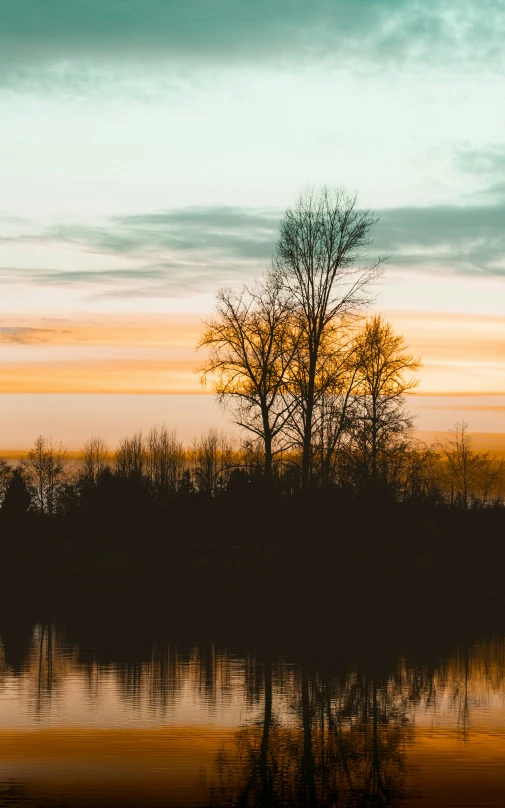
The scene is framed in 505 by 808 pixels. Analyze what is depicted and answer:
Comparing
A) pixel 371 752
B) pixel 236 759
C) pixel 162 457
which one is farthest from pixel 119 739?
pixel 162 457

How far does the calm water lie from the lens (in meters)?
12.0

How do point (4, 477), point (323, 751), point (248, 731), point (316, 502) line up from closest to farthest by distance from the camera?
point (323, 751) → point (248, 731) → point (316, 502) → point (4, 477)

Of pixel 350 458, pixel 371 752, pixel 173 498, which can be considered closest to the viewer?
pixel 371 752

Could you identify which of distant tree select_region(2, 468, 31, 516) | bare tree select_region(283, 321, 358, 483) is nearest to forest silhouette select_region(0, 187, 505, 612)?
bare tree select_region(283, 321, 358, 483)

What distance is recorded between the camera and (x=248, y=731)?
15.6 metres

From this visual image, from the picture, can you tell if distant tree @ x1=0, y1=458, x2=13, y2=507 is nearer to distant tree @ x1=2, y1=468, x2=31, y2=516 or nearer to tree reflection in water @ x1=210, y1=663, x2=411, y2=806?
distant tree @ x1=2, y1=468, x2=31, y2=516

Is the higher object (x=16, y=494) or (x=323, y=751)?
(x=16, y=494)

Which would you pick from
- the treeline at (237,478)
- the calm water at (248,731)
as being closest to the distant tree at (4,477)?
the treeline at (237,478)

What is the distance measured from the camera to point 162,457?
108125 mm

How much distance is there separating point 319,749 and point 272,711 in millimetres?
2972

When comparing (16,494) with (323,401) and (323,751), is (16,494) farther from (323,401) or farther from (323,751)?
(323,751)

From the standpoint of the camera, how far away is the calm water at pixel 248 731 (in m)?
12.0

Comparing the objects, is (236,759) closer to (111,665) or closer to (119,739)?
(119,739)

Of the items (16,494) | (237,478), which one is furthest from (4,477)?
(237,478)
